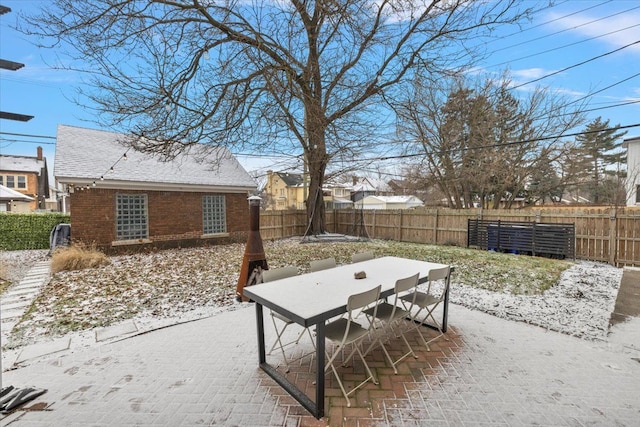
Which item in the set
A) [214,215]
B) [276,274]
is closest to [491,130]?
[214,215]

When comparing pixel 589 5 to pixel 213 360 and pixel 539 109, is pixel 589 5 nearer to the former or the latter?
pixel 539 109

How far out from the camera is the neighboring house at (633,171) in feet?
45.2

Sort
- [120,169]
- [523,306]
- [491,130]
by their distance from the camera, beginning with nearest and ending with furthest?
[523,306]
[120,169]
[491,130]

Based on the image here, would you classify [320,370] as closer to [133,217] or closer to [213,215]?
[133,217]

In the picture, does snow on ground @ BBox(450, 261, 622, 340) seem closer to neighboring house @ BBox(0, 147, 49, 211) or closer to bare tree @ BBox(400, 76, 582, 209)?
bare tree @ BBox(400, 76, 582, 209)

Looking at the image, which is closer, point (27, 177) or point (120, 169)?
point (120, 169)

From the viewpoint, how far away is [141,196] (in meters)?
11.2

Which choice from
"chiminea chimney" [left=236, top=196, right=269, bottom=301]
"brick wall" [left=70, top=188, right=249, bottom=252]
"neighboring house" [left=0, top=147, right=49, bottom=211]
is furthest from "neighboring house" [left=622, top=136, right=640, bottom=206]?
"neighboring house" [left=0, top=147, right=49, bottom=211]

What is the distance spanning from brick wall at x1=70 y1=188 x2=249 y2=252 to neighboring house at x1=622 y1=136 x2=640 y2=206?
1802 centimetres

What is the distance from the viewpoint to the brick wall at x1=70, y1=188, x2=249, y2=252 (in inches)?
387

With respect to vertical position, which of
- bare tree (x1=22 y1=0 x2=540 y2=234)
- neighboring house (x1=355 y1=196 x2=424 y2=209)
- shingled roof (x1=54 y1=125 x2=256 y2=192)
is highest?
bare tree (x1=22 y1=0 x2=540 y2=234)

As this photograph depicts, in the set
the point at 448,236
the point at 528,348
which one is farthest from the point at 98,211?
the point at 448,236

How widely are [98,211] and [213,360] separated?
949 centimetres

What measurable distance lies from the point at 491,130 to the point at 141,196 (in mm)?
16936
